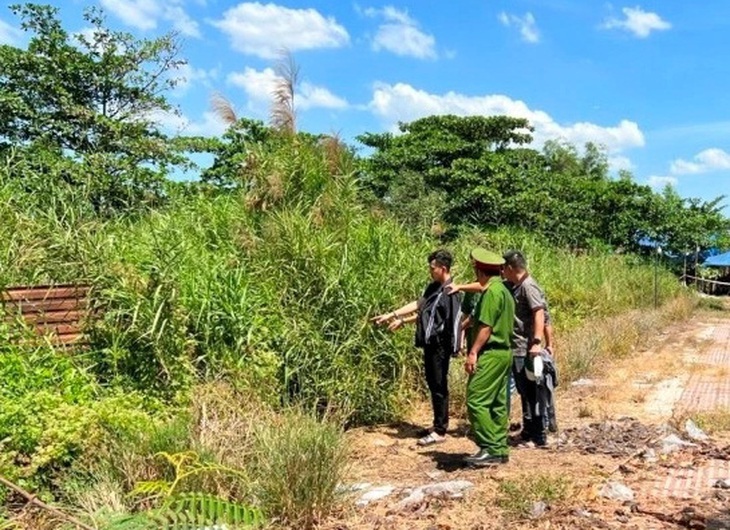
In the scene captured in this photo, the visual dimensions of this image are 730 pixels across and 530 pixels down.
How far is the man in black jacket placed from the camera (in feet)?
21.5

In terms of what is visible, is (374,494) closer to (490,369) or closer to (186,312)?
(490,369)

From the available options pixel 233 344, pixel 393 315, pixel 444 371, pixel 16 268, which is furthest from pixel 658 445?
pixel 16 268

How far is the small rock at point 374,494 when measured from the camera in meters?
4.88

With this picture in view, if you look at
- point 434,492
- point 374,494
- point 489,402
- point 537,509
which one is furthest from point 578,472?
point 374,494

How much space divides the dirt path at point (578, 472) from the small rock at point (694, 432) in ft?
0.19

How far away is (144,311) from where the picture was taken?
596 centimetres

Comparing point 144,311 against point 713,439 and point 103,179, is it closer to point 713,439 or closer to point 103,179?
point 713,439

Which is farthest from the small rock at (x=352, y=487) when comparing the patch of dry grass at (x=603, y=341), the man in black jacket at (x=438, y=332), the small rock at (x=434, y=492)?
A: the patch of dry grass at (x=603, y=341)

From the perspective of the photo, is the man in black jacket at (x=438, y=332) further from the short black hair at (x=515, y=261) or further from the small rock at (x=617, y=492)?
the small rock at (x=617, y=492)

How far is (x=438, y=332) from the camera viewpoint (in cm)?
655

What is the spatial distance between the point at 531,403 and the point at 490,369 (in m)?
0.98

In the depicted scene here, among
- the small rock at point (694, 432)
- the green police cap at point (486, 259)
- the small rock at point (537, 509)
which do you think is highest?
the green police cap at point (486, 259)

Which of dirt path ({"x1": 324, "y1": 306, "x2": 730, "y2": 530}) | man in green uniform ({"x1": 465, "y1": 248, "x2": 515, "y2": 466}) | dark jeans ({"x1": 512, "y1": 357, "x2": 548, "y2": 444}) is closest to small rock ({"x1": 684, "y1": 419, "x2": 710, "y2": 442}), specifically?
dirt path ({"x1": 324, "y1": 306, "x2": 730, "y2": 530})

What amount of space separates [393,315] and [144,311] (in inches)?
89.1
